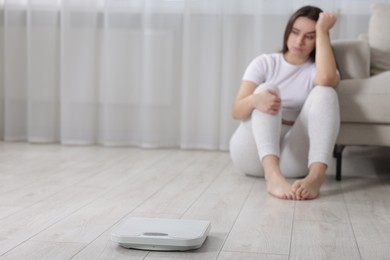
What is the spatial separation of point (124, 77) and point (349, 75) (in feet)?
4.32

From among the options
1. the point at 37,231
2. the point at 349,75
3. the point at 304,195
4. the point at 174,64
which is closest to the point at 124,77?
the point at 174,64

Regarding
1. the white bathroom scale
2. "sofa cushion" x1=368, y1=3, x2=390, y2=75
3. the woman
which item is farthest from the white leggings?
the white bathroom scale

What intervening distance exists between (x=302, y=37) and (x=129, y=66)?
1241 mm

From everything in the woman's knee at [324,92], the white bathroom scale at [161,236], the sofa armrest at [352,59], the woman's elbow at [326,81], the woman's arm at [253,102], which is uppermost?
the sofa armrest at [352,59]

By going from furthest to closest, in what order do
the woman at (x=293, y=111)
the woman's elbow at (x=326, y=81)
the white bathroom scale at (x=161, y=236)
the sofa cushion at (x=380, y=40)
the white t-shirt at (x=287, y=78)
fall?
the sofa cushion at (x=380, y=40) < the white t-shirt at (x=287, y=78) < the woman's elbow at (x=326, y=81) < the woman at (x=293, y=111) < the white bathroom scale at (x=161, y=236)

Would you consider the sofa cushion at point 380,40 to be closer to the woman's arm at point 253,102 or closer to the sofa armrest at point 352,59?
the sofa armrest at point 352,59

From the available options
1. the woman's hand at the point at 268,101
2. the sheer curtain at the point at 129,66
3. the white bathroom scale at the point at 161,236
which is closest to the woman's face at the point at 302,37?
the woman's hand at the point at 268,101

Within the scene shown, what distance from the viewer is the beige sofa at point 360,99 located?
244cm

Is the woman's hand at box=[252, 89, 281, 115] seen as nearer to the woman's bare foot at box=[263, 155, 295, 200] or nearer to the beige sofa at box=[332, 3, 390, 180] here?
the woman's bare foot at box=[263, 155, 295, 200]

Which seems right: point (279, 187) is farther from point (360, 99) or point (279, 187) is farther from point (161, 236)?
point (161, 236)

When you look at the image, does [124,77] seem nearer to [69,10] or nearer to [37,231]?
[69,10]

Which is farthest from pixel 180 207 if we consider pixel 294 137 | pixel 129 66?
pixel 129 66

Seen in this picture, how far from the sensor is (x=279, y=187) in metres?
2.16

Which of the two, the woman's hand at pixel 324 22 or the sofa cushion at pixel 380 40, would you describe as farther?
the sofa cushion at pixel 380 40
